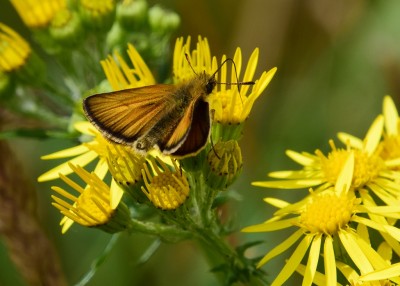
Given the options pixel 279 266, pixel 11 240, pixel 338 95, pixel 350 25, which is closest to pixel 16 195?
pixel 11 240

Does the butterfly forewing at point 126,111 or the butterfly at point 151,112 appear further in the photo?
the butterfly forewing at point 126,111

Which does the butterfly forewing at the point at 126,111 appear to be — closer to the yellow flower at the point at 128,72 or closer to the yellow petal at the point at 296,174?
the yellow flower at the point at 128,72

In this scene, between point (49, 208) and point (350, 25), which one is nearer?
point (49, 208)

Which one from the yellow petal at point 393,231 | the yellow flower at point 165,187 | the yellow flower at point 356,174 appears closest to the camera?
the yellow petal at point 393,231

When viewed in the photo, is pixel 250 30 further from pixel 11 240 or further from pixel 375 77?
pixel 11 240

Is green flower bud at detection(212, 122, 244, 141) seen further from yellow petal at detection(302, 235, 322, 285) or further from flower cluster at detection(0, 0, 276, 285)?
yellow petal at detection(302, 235, 322, 285)

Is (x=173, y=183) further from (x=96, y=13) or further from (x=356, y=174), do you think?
(x=96, y=13)

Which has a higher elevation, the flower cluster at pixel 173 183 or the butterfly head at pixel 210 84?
the butterfly head at pixel 210 84

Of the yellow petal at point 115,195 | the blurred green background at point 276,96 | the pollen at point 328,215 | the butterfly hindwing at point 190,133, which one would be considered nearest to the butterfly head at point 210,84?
the butterfly hindwing at point 190,133
